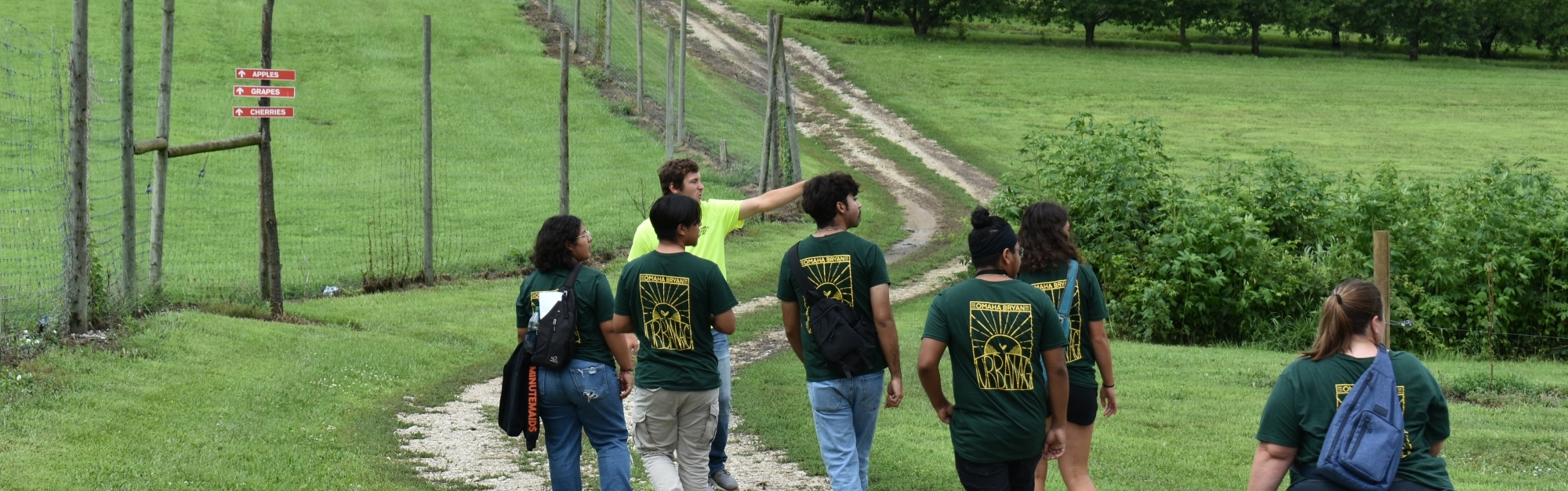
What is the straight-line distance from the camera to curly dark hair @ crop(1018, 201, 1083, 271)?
19.3 ft

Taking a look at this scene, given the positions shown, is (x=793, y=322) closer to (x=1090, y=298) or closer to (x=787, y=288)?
(x=787, y=288)

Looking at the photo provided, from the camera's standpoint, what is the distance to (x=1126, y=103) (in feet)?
141

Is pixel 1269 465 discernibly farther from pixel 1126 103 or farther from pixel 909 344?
pixel 1126 103

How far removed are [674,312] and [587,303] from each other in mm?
423

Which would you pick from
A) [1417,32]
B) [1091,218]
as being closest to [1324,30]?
[1417,32]

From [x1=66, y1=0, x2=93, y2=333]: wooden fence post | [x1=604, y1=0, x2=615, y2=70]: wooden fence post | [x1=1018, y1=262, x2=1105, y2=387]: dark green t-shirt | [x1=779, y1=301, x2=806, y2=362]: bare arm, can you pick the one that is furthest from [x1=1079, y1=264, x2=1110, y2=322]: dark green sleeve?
[x1=604, y1=0, x2=615, y2=70]: wooden fence post

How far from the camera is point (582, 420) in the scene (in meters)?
6.14

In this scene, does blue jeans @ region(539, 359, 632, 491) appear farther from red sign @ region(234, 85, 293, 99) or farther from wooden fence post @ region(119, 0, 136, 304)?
red sign @ region(234, 85, 293, 99)

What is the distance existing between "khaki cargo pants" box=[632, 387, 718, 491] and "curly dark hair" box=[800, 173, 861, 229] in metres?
0.99

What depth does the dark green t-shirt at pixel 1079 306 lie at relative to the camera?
19.3 ft

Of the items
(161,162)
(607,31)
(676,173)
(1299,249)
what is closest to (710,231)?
(676,173)

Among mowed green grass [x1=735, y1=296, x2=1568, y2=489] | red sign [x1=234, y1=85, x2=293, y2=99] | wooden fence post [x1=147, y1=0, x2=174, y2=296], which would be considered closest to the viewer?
mowed green grass [x1=735, y1=296, x2=1568, y2=489]

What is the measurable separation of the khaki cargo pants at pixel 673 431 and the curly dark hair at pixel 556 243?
70 centimetres

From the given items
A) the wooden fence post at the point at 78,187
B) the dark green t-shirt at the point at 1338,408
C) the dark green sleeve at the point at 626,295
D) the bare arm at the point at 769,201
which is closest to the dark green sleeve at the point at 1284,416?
the dark green t-shirt at the point at 1338,408
